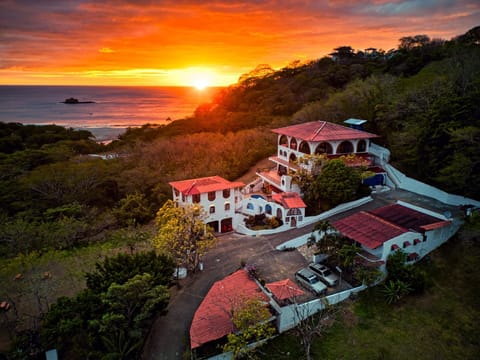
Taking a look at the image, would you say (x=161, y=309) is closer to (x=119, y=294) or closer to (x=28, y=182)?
(x=119, y=294)

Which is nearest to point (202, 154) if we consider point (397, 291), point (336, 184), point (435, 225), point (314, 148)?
point (314, 148)

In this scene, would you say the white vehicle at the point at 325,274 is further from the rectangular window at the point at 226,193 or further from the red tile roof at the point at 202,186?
the red tile roof at the point at 202,186

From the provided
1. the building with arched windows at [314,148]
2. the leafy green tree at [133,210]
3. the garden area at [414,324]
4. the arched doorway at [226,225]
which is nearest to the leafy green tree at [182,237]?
the arched doorway at [226,225]

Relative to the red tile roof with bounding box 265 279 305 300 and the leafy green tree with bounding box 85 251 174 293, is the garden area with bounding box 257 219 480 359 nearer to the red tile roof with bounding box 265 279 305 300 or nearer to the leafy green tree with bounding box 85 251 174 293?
the red tile roof with bounding box 265 279 305 300

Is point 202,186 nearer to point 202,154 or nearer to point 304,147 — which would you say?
point 304,147

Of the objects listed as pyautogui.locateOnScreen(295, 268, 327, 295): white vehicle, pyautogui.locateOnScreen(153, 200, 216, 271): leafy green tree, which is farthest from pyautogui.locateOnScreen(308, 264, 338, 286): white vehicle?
pyautogui.locateOnScreen(153, 200, 216, 271): leafy green tree
